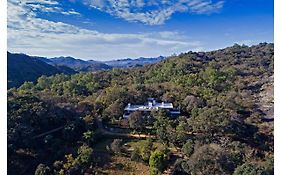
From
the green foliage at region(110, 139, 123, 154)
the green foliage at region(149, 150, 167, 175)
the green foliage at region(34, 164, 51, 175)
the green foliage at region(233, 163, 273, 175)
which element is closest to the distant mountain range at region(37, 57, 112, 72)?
the green foliage at region(110, 139, 123, 154)

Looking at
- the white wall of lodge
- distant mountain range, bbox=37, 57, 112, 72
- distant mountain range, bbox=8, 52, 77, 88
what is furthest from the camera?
distant mountain range, bbox=37, 57, 112, 72

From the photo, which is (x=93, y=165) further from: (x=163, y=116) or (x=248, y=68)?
(x=248, y=68)

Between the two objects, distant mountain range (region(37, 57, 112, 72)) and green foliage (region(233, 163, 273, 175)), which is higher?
distant mountain range (region(37, 57, 112, 72))

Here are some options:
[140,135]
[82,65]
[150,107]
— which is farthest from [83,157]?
[82,65]

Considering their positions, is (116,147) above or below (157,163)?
above

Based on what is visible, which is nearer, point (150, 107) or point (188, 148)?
point (188, 148)

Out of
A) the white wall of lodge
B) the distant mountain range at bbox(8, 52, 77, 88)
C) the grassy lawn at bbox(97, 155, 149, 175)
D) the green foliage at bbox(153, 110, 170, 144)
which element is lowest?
the grassy lawn at bbox(97, 155, 149, 175)

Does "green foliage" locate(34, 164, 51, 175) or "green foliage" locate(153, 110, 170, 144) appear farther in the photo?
"green foliage" locate(153, 110, 170, 144)

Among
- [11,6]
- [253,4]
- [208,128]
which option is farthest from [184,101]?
[11,6]

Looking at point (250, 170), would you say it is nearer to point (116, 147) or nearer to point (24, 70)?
point (116, 147)

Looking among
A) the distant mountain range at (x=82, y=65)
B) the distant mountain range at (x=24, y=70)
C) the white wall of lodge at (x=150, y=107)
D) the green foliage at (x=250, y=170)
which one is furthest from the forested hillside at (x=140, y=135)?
the distant mountain range at (x=82, y=65)

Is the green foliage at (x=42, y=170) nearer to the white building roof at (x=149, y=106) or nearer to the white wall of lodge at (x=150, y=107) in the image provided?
the white wall of lodge at (x=150, y=107)

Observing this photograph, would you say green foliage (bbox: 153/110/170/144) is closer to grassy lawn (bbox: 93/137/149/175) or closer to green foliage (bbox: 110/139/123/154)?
grassy lawn (bbox: 93/137/149/175)
